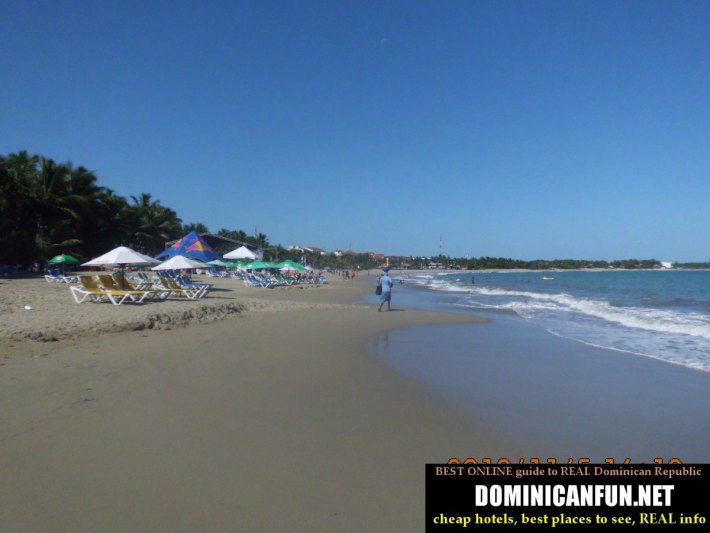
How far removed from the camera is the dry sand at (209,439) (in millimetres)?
2604

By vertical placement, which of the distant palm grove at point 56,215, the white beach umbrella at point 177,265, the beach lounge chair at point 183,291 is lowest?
the beach lounge chair at point 183,291

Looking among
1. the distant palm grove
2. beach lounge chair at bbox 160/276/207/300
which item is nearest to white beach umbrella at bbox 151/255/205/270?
beach lounge chair at bbox 160/276/207/300

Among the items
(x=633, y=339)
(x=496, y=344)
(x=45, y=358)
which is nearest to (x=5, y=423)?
(x=45, y=358)

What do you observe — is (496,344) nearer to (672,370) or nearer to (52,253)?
(672,370)

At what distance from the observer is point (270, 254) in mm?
80062

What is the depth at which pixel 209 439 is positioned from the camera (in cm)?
361

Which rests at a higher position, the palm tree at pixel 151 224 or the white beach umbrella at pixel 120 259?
the palm tree at pixel 151 224

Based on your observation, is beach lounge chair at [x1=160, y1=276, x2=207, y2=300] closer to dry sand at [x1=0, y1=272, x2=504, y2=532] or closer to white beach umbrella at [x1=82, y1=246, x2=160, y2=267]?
white beach umbrella at [x1=82, y1=246, x2=160, y2=267]

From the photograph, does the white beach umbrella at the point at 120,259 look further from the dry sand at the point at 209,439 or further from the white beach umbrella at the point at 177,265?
the dry sand at the point at 209,439

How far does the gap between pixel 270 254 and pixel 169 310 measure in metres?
70.3

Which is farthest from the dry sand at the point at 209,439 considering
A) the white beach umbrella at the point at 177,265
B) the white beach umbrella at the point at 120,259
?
the white beach umbrella at the point at 177,265

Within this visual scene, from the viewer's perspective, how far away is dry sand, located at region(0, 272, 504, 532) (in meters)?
2.60

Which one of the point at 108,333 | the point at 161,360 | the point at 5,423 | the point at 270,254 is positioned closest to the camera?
the point at 5,423

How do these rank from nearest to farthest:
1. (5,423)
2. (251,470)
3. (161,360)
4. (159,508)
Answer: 1. (159,508)
2. (251,470)
3. (5,423)
4. (161,360)
